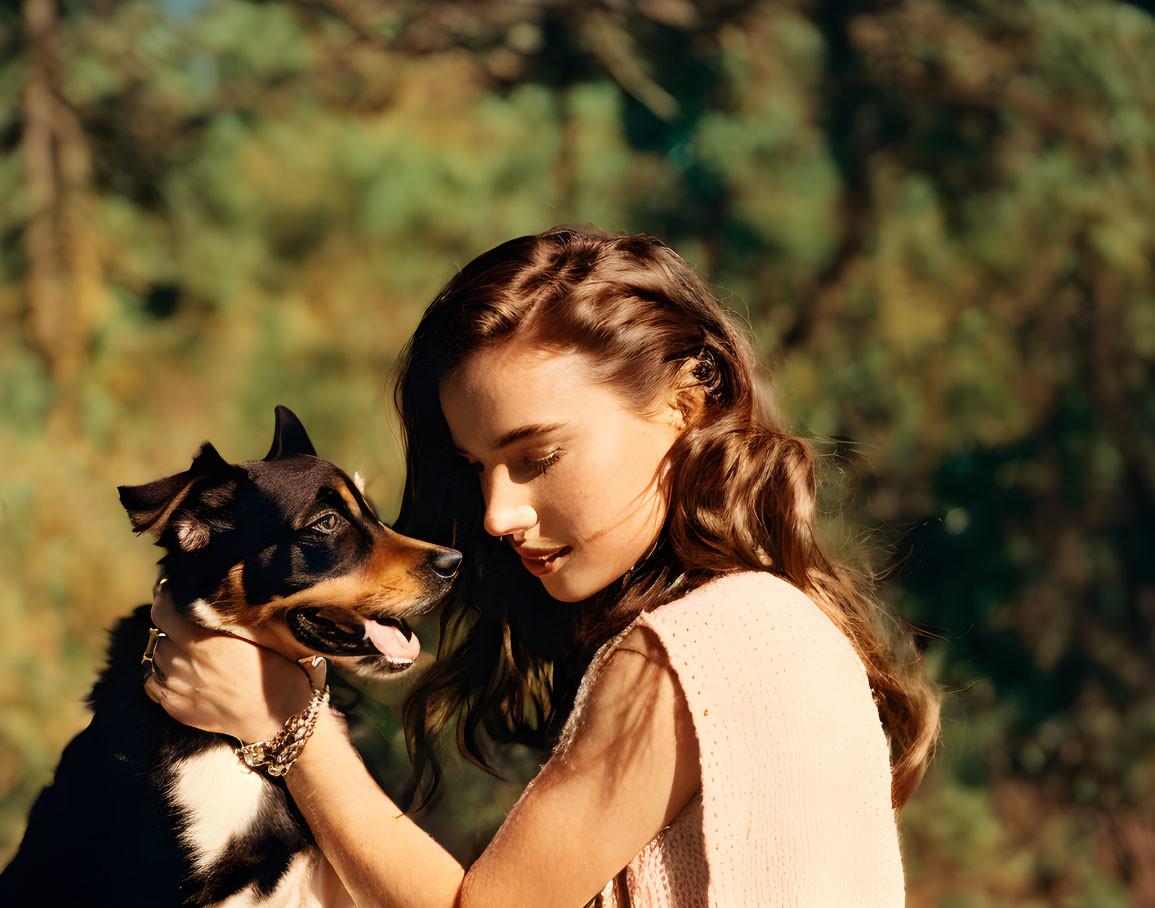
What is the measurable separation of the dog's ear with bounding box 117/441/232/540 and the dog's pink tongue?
0.47 metres

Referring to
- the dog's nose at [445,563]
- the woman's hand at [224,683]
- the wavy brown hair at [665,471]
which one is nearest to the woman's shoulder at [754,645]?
the wavy brown hair at [665,471]

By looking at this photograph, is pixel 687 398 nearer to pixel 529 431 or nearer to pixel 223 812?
pixel 529 431

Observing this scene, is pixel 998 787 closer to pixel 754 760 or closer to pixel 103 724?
pixel 754 760

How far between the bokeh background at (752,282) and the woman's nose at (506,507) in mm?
2040

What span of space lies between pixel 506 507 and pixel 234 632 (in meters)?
0.73

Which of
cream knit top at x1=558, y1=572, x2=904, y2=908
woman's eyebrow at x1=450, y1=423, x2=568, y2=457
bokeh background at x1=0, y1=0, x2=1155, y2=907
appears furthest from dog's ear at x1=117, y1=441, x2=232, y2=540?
bokeh background at x1=0, y1=0, x2=1155, y2=907

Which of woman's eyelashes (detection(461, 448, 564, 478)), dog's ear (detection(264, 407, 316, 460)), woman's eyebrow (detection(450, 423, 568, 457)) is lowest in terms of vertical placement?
dog's ear (detection(264, 407, 316, 460))

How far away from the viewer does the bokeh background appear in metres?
3.59

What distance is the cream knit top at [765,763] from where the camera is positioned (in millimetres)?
1399

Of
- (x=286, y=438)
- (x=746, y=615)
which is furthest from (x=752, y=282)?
(x=746, y=615)

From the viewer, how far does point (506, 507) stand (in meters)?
1.66

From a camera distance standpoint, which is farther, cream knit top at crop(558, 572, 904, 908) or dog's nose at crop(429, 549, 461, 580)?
dog's nose at crop(429, 549, 461, 580)

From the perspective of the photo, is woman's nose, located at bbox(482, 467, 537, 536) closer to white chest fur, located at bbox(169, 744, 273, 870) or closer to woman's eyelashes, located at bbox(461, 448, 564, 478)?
woman's eyelashes, located at bbox(461, 448, 564, 478)

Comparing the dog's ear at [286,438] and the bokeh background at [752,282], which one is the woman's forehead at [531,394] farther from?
the bokeh background at [752,282]
